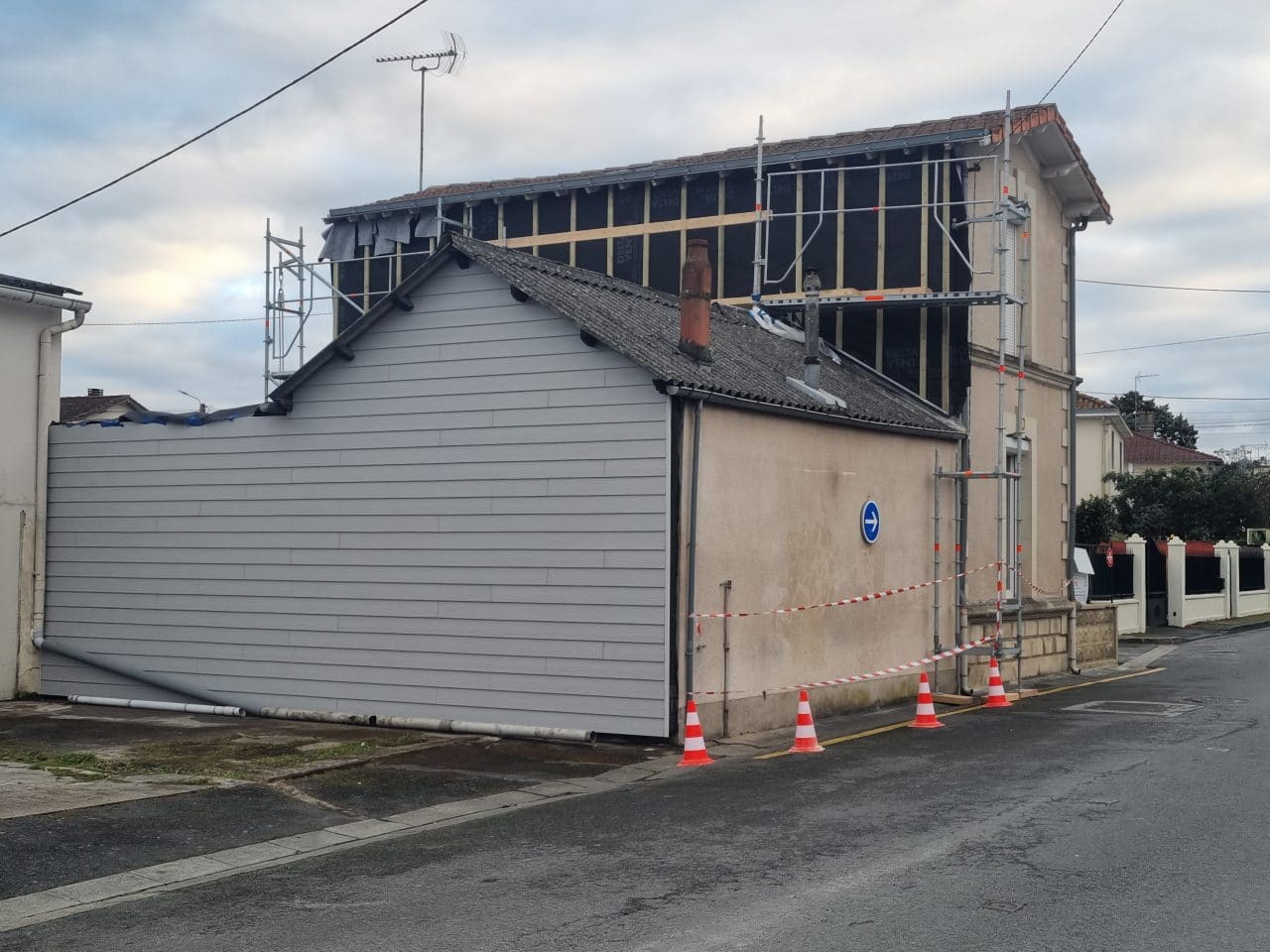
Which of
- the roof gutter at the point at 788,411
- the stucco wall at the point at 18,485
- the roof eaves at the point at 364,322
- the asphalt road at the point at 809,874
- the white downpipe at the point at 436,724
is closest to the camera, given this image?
the asphalt road at the point at 809,874

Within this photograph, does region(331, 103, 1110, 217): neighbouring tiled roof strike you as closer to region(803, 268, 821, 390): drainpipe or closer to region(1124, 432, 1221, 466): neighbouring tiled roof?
region(803, 268, 821, 390): drainpipe

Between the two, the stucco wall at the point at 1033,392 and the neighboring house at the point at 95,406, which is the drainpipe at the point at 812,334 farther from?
the neighboring house at the point at 95,406

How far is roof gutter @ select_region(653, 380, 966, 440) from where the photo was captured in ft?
42.4

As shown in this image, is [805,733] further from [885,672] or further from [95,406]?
[95,406]

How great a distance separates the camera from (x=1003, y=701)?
54.1ft

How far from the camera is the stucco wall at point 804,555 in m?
13.5

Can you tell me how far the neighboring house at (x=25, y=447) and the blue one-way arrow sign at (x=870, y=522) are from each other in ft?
33.3

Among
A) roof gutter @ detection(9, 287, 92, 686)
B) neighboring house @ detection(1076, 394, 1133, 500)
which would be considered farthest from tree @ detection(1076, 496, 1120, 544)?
roof gutter @ detection(9, 287, 92, 686)

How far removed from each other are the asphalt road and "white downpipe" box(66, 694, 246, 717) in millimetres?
6283

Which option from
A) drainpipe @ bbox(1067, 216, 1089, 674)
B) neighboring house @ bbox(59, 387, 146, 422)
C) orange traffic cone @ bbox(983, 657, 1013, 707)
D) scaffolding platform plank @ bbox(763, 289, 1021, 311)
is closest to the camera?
orange traffic cone @ bbox(983, 657, 1013, 707)

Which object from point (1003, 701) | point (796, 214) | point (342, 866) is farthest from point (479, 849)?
point (796, 214)

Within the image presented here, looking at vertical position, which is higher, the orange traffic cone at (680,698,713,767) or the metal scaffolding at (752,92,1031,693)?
the metal scaffolding at (752,92,1031,693)

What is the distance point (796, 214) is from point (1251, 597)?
82.0ft

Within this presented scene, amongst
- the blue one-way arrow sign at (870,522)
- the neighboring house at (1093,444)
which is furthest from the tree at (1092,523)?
the blue one-way arrow sign at (870,522)
